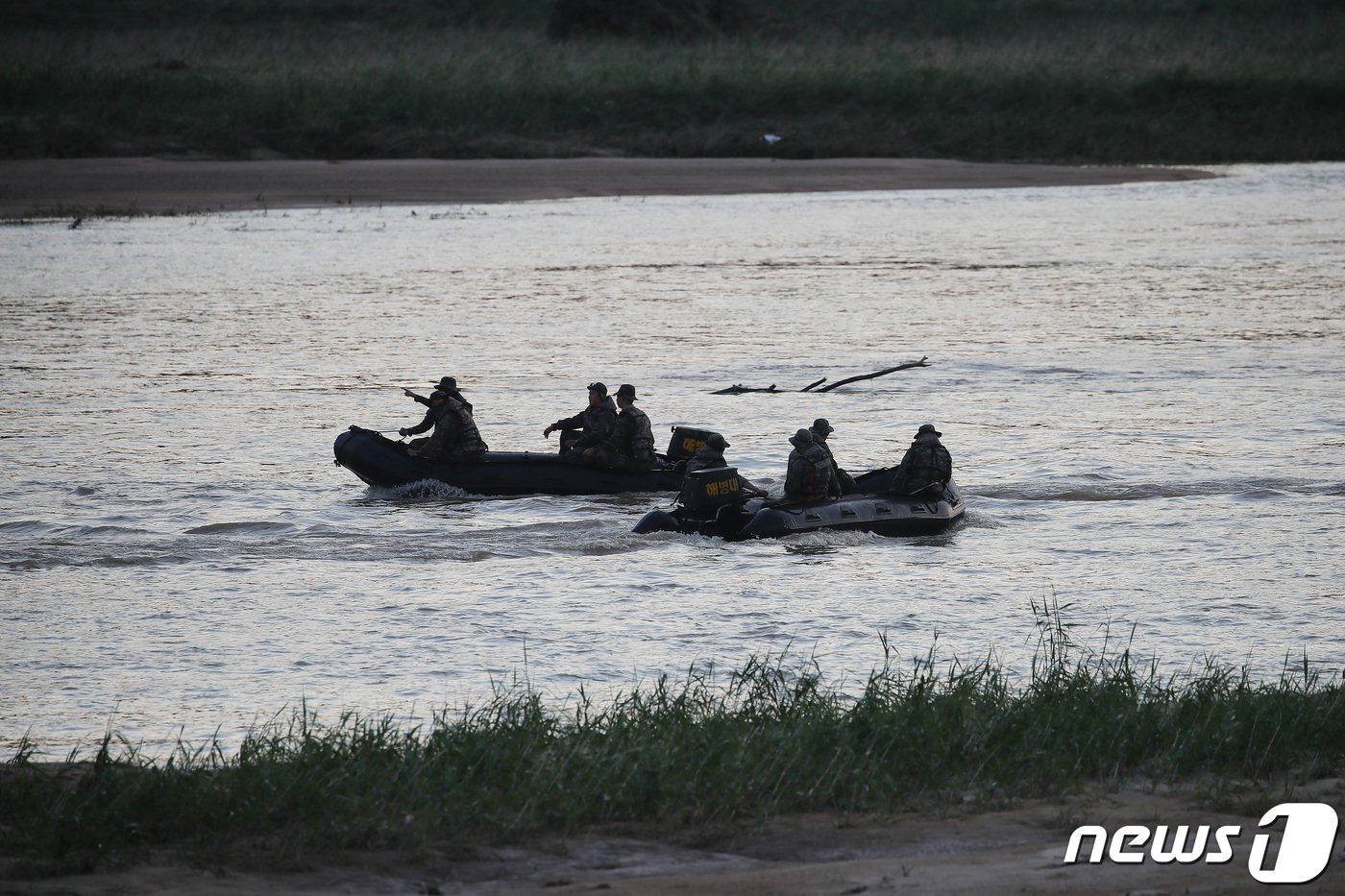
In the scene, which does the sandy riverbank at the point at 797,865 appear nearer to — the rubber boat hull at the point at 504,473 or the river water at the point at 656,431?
the river water at the point at 656,431

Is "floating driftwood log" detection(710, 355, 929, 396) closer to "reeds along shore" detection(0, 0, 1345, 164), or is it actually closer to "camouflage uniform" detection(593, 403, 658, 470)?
"camouflage uniform" detection(593, 403, 658, 470)

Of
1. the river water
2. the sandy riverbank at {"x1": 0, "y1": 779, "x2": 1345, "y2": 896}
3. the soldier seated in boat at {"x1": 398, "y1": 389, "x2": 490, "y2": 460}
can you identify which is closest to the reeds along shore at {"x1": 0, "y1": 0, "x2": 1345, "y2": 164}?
the river water

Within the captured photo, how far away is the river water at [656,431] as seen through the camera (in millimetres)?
13156

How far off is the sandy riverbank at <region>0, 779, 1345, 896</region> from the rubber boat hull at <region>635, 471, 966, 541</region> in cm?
853

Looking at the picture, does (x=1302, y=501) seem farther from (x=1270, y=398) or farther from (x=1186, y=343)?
(x=1186, y=343)

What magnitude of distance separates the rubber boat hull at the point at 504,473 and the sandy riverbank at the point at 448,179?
27776 millimetres

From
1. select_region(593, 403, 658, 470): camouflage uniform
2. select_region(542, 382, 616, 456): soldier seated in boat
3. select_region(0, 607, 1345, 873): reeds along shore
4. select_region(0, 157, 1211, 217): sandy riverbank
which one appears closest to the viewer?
select_region(0, 607, 1345, 873): reeds along shore

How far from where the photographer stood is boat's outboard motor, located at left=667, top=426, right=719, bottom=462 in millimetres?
19219

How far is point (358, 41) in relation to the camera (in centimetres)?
7144

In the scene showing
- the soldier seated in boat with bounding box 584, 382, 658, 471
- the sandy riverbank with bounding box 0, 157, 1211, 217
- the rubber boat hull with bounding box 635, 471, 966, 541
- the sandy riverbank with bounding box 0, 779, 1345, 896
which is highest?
the sandy riverbank with bounding box 0, 157, 1211, 217

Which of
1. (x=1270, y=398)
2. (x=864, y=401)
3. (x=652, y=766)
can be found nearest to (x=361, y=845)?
(x=652, y=766)

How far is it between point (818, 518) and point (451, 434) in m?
4.72

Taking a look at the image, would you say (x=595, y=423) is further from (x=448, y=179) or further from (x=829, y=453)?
(x=448, y=179)

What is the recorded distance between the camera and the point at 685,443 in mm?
19344
